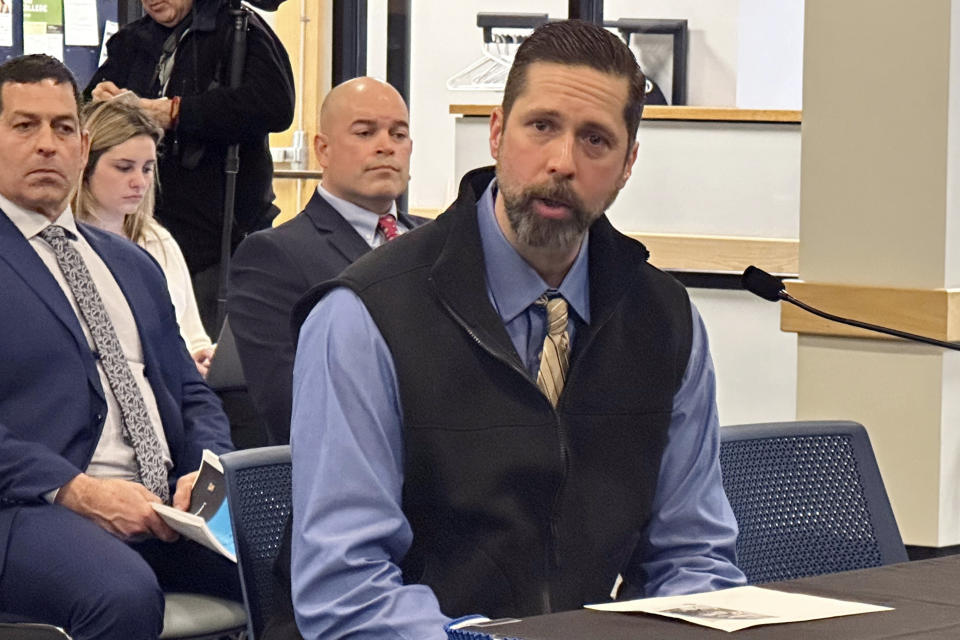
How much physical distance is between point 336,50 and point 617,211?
4.65 feet

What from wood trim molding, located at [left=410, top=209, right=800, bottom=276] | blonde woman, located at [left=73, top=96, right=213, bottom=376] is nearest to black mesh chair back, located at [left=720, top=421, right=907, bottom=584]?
blonde woman, located at [left=73, top=96, right=213, bottom=376]

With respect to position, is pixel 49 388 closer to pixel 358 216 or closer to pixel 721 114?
pixel 358 216

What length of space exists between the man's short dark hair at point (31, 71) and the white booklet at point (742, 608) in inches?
86.6

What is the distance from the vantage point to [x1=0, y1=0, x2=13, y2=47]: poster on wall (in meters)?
5.45

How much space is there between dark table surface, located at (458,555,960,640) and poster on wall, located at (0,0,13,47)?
445cm

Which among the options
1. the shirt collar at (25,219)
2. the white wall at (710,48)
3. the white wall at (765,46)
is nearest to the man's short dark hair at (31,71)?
the shirt collar at (25,219)

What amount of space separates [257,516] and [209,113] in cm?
281

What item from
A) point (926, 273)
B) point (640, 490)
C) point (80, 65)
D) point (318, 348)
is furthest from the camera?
point (80, 65)

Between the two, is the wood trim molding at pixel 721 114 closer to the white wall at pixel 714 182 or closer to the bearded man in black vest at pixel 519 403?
the white wall at pixel 714 182

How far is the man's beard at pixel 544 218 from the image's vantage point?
1.94 meters

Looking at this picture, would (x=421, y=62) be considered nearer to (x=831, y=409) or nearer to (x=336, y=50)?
(x=336, y=50)

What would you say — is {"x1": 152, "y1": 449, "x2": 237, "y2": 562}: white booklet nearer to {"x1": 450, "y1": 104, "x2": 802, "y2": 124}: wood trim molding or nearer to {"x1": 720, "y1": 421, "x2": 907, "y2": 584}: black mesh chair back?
{"x1": 720, "y1": 421, "x2": 907, "y2": 584}: black mesh chair back

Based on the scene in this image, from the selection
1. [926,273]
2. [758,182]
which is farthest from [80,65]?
[926,273]

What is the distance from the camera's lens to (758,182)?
488 cm
